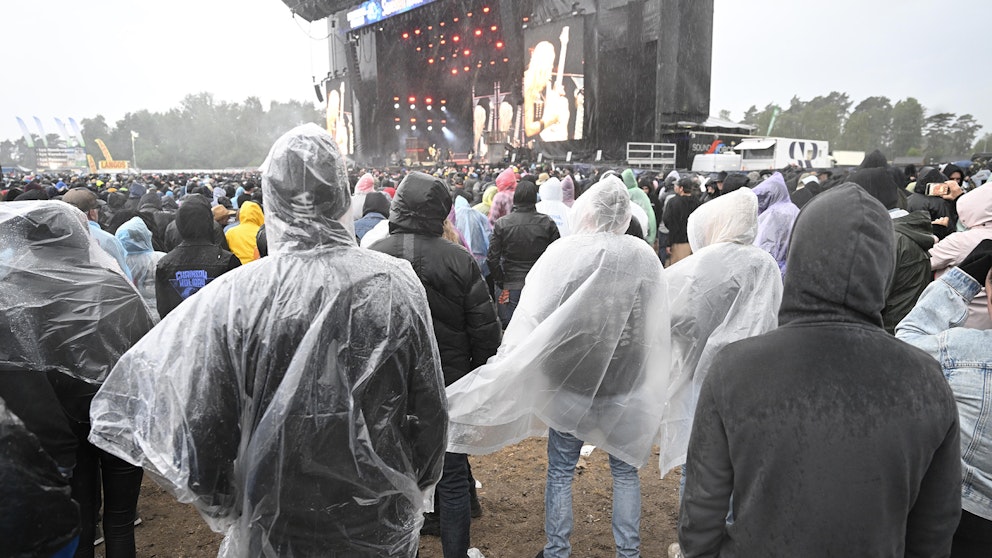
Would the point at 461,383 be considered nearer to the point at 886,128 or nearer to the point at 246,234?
the point at 246,234

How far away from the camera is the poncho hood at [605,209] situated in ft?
7.61

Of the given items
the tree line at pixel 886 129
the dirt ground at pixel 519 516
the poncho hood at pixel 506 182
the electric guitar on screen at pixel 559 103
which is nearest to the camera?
the dirt ground at pixel 519 516

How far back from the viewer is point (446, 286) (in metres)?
2.17

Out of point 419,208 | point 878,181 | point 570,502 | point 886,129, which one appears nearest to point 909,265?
point 878,181

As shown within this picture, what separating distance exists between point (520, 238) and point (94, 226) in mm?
2787

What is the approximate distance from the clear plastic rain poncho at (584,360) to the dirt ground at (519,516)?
0.70m

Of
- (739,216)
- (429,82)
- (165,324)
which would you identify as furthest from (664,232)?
(429,82)

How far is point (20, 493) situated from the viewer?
104 centimetres

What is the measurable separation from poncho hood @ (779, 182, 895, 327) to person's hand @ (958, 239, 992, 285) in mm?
493

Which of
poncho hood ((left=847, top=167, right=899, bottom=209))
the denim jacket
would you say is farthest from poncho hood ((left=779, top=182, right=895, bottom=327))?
poncho hood ((left=847, top=167, right=899, bottom=209))

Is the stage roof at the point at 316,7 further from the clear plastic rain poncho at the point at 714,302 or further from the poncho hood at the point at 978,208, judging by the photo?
the poncho hood at the point at 978,208

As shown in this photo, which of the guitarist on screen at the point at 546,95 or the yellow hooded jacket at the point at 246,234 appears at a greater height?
the guitarist on screen at the point at 546,95

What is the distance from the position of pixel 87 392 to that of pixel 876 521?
207cm

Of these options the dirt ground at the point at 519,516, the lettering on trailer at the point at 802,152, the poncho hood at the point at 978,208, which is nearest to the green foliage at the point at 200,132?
the lettering on trailer at the point at 802,152
